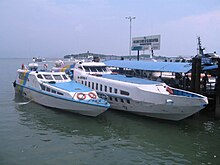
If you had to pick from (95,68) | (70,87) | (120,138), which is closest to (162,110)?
(120,138)

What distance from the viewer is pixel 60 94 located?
65.5ft

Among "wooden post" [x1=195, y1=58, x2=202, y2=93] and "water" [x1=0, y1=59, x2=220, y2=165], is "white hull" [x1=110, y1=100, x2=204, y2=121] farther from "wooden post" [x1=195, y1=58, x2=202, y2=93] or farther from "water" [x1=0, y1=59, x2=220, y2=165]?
"wooden post" [x1=195, y1=58, x2=202, y2=93]

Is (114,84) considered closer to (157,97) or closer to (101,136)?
(157,97)

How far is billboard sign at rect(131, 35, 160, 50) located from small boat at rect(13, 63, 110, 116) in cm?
1767

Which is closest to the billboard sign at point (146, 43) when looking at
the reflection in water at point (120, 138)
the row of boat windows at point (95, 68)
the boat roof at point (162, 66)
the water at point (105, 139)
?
the boat roof at point (162, 66)

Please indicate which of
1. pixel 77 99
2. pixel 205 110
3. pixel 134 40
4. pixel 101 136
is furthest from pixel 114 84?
pixel 134 40

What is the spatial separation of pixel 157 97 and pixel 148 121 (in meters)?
2.04

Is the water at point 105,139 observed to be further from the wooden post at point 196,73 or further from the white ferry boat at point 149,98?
the wooden post at point 196,73

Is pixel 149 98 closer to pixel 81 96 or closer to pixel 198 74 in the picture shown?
pixel 198 74

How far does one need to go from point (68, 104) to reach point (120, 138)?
565 centimetres

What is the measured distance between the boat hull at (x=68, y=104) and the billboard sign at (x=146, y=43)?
1993cm

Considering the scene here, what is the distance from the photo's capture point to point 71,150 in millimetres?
13312

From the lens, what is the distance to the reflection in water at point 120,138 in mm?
12648

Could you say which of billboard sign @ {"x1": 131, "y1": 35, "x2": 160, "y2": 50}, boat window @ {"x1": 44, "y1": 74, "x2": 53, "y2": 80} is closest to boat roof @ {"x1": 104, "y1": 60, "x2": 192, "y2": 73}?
billboard sign @ {"x1": 131, "y1": 35, "x2": 160, "y2": 50}
